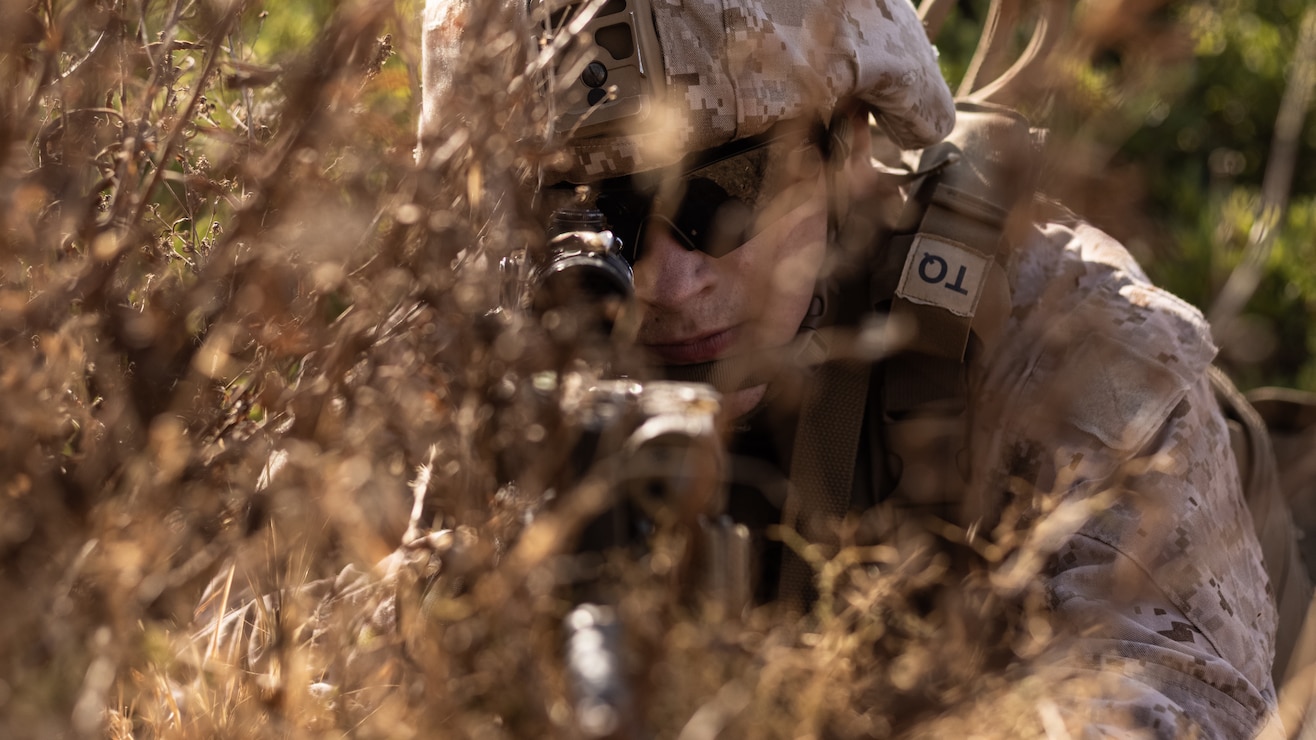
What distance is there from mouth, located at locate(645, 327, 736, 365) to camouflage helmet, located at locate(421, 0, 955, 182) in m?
0.26

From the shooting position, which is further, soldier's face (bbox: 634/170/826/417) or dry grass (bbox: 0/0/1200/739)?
soldier's face (bbox: 634/170/826/417)

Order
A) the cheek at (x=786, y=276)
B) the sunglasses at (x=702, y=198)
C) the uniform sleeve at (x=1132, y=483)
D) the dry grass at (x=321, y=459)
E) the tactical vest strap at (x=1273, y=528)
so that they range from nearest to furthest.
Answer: the dry grass at (x=321, y=459) → the uniform sleeve at (x=1132, y=483) → the sunglasses at (x=702, y=198) → the cheek at (x=786, y=276) → the tactical vest strap at (x=1273, y=528)

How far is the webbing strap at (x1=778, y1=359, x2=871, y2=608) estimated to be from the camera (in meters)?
1.73

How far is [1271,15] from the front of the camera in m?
4.59

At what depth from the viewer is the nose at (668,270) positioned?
1.64 m

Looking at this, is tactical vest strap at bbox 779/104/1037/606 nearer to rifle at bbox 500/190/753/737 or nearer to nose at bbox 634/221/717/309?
nose at bbox 634/221/717/309

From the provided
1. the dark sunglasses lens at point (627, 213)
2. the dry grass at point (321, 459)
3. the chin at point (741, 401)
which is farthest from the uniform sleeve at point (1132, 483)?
the dark sunglasses lens at point (627, 213)

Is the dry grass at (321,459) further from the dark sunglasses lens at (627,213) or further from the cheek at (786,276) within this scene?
the cheek at (786,276)


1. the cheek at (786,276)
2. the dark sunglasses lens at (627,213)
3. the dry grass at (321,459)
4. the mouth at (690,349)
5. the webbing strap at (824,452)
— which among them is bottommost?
the webbing strap at (824,452)

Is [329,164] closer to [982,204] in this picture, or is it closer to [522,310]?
[522,310]

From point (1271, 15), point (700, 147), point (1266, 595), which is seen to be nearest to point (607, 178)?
point (700, 147)

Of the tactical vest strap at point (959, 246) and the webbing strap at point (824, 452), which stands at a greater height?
the tactical vest strap at point (959, 246)

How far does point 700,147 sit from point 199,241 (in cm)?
65

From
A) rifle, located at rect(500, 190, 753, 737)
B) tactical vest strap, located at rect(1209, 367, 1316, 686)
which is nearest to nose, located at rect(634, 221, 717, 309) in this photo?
rifle, located at rect(500, 190, 753, 737)
